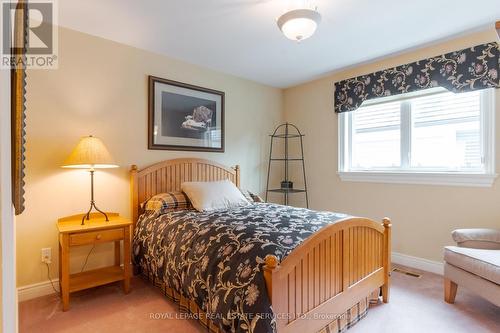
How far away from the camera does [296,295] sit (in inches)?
58.9

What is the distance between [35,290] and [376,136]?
380cm

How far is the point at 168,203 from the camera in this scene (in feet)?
8.67

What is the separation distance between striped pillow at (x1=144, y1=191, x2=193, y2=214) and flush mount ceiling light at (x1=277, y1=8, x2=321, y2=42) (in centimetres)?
179

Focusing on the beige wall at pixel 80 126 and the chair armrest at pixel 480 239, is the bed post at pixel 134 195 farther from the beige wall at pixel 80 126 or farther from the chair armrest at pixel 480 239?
the chair armrest at pixel 480 239

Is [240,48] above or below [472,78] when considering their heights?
above

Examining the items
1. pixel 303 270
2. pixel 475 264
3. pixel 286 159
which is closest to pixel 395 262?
pixel 475 264

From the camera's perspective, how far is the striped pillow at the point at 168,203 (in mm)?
2603

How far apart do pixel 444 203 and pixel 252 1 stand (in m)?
2.64

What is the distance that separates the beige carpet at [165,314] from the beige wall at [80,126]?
0.42 meters

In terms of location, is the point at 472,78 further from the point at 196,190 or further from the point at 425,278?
the point at 196,190

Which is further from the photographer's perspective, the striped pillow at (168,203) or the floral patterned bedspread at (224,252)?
the striped pillow at (168,203)

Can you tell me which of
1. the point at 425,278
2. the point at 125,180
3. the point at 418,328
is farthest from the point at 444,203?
the point at 125,180

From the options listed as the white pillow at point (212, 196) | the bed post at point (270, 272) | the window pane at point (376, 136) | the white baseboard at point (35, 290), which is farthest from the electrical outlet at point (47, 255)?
the window pane at point (376, 136)

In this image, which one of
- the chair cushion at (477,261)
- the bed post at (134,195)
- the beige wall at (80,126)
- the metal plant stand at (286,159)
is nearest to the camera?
the chair cushion at (477,261)
